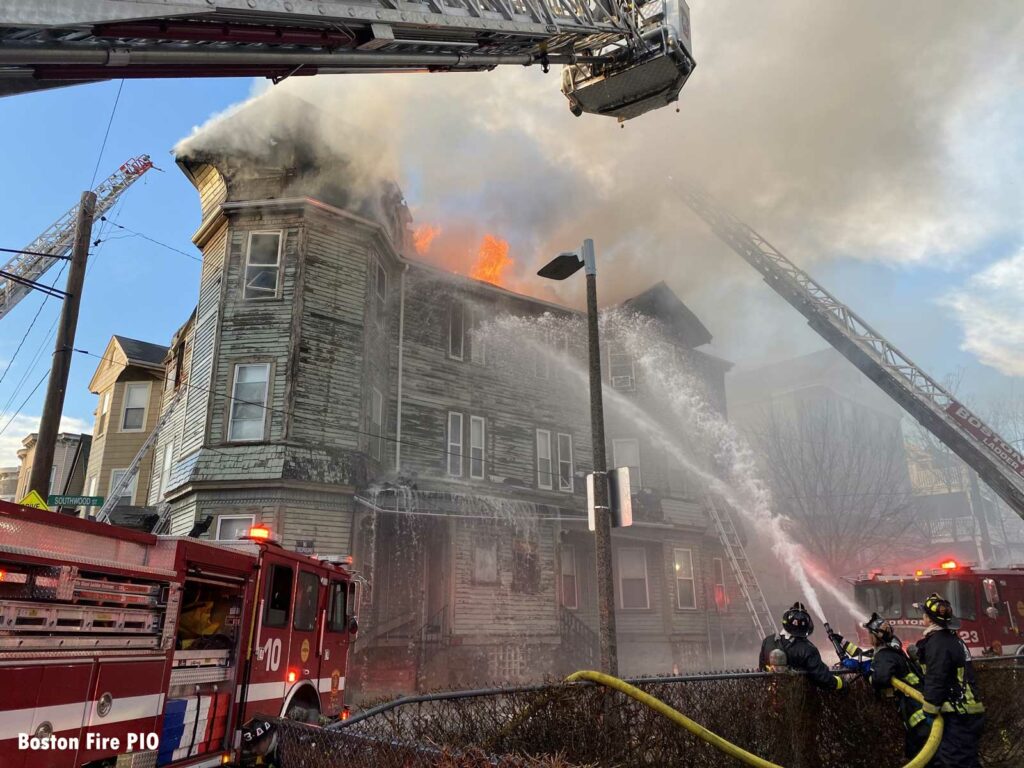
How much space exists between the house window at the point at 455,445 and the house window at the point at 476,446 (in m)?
0.36

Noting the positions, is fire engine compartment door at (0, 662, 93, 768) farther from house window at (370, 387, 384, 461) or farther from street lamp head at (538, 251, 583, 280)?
house window at (370, 387, 384, 461)

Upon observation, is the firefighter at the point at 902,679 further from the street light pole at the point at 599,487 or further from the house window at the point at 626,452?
the house window at the point at 626,452

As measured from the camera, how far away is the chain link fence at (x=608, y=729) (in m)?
2.88

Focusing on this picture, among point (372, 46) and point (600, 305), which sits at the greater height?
point (600, 305)

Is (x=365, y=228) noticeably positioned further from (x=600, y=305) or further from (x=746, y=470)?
(x=746, y=470)

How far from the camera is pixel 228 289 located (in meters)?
17.1

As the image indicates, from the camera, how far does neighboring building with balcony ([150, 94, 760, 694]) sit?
15.8 meters

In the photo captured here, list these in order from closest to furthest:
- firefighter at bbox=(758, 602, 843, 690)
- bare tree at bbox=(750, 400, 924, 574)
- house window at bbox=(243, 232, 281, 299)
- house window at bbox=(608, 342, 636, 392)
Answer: firefighter at bbox=(758, 602, 843, 690) → house window at bbox=(243, 232, 281, 299) → bare tree at bbox=(750, 400, 924, 574) → house window at bbox=(608, 342, 636, 392)

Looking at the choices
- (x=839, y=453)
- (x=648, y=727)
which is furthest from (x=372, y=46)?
(x=839, y=453)

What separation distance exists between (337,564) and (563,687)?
16.7 ft

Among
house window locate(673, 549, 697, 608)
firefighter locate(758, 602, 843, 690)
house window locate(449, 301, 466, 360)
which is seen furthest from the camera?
house window locate(673, 549, 697, 608)

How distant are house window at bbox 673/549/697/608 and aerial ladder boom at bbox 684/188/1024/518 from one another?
8279 millimetres

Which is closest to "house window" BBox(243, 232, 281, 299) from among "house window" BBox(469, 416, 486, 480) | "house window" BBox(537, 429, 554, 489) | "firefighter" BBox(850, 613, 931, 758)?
"house window" BBox(469, 416, 486, 480)

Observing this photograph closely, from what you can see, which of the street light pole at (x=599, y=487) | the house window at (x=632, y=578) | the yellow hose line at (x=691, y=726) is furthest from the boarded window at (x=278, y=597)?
the house window at (x=632, y=578)
